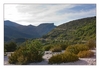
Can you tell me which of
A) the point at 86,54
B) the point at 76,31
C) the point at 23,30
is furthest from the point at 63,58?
the point at 23,30

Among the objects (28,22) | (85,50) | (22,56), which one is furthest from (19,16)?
(85,50)

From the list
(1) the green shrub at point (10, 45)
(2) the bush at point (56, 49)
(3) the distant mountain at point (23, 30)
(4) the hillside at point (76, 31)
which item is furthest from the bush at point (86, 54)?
(1) the green shrub at point (10, 45)

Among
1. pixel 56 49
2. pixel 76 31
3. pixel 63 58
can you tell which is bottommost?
pixel 63 58

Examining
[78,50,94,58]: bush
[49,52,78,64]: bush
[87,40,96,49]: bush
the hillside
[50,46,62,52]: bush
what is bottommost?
[49,52,78,64]: bush

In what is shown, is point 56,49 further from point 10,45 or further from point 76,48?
point 10,45

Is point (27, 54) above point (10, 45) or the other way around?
the other way around

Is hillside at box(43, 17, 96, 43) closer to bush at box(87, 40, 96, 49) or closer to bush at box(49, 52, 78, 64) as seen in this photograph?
bush at box(87, 40, 96, 49)

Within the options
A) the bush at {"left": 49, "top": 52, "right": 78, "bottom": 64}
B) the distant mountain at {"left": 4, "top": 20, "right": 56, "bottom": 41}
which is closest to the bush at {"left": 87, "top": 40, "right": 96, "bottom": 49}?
the bush at {"left": 49, "top": 52, "right": 78, "bottom": 64}
